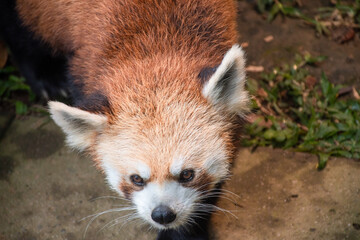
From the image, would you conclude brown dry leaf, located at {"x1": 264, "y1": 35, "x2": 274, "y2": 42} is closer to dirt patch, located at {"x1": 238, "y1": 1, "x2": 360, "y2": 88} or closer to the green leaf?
dirt patch, located at {"x1": 238, "y1": 1, "x2": 360, "y2": 88}

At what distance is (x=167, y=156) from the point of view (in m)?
2.61

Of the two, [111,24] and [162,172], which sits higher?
[111,24]

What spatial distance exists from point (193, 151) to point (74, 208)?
1272 mm

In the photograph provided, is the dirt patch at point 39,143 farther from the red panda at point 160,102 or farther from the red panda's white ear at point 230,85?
the red panda's white ear at point 230,85

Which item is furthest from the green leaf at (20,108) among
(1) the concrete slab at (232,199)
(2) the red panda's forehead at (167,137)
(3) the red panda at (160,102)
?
(2) the red panda's forehead at (167,137)

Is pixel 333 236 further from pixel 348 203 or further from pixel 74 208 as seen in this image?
pixel 74 208

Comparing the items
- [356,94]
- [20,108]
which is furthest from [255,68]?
[20,108]

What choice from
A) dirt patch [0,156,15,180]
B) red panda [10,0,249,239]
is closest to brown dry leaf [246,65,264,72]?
red panda [10,0,249,239]

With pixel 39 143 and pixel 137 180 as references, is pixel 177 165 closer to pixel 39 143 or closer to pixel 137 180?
pixel 137 180

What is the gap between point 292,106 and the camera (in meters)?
4.05

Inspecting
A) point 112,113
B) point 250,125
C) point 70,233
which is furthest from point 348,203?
point 70,233

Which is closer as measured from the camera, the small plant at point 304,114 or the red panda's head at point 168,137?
the red panda's head at point 168,137

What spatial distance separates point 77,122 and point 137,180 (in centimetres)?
50

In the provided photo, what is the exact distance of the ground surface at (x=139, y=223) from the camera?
3.21m
